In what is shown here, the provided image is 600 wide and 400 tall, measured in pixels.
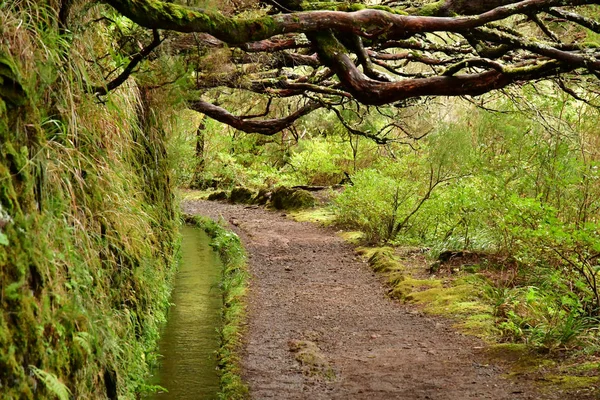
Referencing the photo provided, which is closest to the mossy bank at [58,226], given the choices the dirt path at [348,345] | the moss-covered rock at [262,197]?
the dirt path at [348,345]

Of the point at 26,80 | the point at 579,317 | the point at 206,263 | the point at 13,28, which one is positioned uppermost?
the point at 13,28

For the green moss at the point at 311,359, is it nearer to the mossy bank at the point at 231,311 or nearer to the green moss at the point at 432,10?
Result: the mossy bank at the point at 231,311

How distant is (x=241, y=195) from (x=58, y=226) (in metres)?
19.8

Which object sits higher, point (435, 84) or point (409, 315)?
point (435, 84)

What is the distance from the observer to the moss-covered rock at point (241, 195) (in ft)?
76.2

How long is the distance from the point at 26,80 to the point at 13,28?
0.29 m

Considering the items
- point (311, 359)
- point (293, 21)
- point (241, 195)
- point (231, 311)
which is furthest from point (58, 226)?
point (241, 195)

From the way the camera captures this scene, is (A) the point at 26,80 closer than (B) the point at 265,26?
Yes

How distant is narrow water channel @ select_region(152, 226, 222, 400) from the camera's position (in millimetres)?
6109

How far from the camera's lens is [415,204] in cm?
1330

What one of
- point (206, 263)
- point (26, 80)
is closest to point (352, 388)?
point (26, 80)

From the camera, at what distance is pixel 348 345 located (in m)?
7.30

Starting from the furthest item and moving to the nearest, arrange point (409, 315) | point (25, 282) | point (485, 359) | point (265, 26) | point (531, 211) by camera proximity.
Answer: point (409, 315) → point (531, 211) → point (485, 359) → point (265, 26) → point (25, 282)

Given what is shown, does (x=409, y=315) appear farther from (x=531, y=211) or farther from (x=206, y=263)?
(x=206, y=263)
